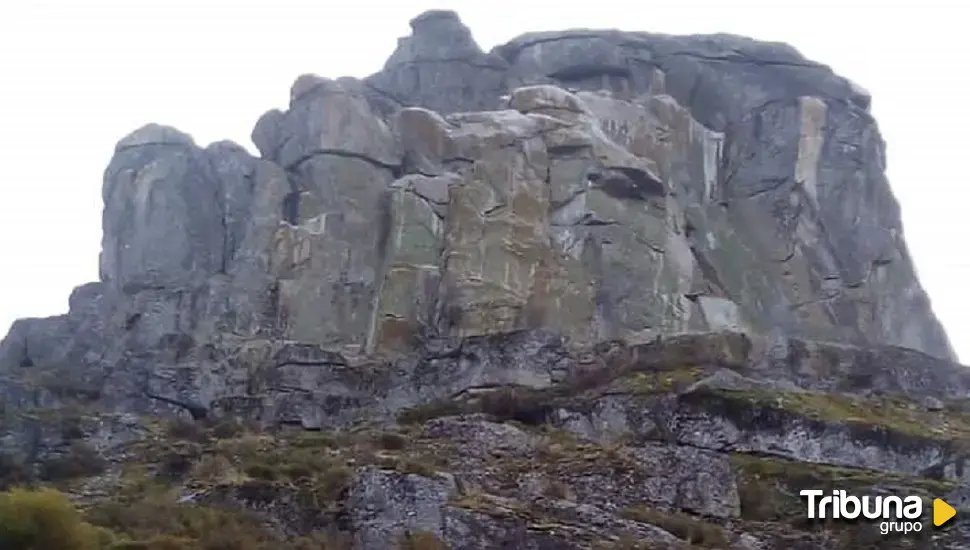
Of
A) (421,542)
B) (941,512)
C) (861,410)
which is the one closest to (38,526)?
(421,542)

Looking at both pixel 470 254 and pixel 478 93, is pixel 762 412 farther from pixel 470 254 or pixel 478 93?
pixel 478 93

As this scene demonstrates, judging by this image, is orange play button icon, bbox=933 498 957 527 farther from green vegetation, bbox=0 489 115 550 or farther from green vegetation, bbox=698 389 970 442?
green vegetation, bbox=0 489 115 550

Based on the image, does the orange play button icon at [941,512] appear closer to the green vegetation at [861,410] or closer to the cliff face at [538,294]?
the cliff face at [538,294]

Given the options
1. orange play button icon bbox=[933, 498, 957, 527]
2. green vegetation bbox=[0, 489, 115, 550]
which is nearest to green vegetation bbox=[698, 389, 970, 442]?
orange play button icon bbox=[933, 498, 957, 527]

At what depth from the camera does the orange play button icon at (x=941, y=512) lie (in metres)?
30.9

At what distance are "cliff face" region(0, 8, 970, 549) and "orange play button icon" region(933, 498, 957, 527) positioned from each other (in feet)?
6.67

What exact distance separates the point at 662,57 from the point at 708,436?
3839cm

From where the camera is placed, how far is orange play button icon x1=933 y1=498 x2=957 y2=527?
30859 millimetres

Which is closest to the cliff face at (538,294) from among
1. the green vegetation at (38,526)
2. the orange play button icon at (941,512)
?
the orange play button icon at (941,512)

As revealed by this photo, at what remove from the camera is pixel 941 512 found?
3108 centimetres

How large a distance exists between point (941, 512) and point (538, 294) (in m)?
29.6

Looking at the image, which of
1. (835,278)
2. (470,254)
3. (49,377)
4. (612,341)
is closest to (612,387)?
(612,341)

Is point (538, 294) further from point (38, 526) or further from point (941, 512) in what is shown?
point (38, 526)

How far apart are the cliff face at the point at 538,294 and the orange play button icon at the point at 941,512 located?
203 cm
